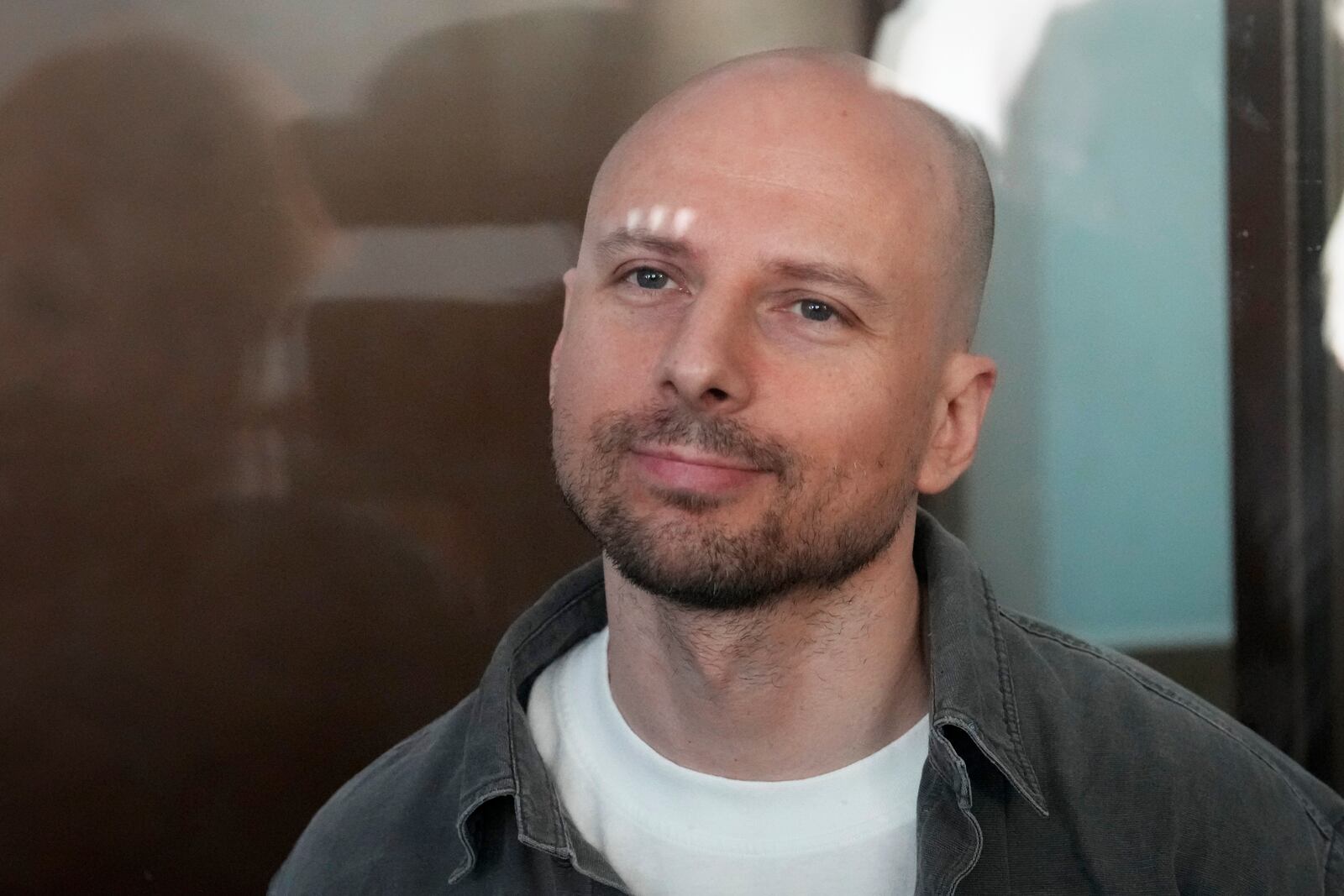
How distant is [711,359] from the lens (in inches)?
44.6

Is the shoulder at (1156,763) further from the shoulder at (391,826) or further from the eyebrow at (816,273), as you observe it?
the shoulder at (391,826)

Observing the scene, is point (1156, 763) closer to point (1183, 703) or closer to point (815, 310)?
point (1183, 703)

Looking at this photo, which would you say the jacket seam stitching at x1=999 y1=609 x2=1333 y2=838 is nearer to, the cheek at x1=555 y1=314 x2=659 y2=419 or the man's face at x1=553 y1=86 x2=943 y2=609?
the man's face at x1=553 y1=86 x2=943 y2=609

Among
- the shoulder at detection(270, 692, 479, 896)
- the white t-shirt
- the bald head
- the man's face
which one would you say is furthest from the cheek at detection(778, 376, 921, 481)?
the shoulder at detection(270, 692, 479, 896)

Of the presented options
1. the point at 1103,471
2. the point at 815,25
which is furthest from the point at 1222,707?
the point at 815,25

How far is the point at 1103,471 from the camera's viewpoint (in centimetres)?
164

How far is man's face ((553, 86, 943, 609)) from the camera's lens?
3.80 ft

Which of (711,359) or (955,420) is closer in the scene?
(711,359)

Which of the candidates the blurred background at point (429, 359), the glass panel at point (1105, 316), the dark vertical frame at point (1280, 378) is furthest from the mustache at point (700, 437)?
the dark vertical frame at point (1280, 378)

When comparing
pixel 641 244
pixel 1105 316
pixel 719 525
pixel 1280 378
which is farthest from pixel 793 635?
pixel 1280 378

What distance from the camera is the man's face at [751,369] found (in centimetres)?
116

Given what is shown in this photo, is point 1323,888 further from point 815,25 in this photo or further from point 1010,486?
point 815,25

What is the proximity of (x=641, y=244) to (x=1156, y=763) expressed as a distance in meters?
0.63

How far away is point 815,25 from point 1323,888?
0.97 m
